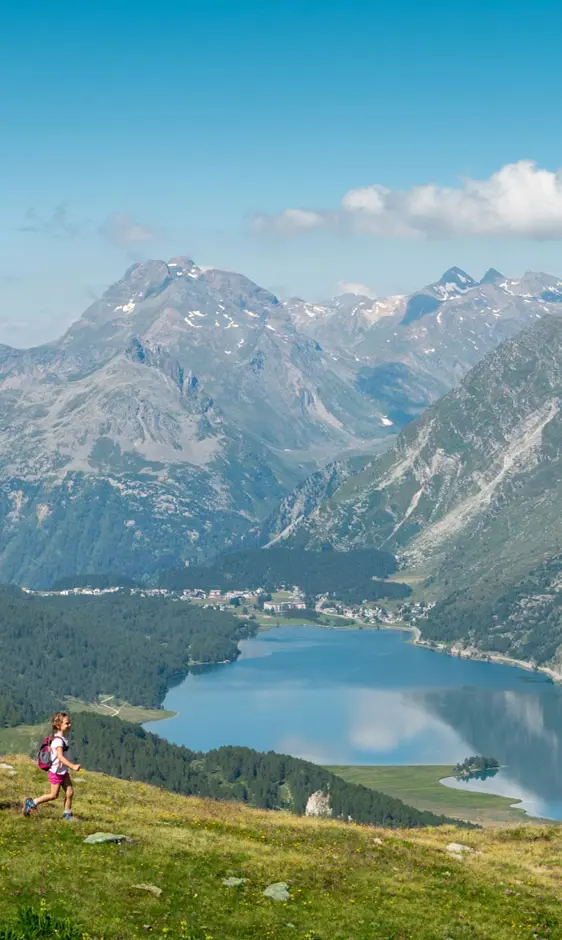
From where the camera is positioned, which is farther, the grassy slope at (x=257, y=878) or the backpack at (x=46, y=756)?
the backpack at (x=46, y=756)

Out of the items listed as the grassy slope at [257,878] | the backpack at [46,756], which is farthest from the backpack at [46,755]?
the grassy slope at [257,878]

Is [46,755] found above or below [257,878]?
above

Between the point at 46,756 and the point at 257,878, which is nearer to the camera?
the point at 257,878

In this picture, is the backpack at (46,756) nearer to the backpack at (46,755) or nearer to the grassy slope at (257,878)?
the backpack at (46,755)

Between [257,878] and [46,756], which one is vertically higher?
[46,756]

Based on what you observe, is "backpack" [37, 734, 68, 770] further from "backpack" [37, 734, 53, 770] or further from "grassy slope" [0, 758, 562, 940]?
"grassy slope" [0, 758, 562, 940]

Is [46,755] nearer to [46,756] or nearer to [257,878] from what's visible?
[46,756]

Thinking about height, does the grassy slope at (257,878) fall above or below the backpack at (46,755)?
below

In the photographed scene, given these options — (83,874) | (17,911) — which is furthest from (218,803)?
(17,911)

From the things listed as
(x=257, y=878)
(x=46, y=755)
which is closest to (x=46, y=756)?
(x=46, y=755)
